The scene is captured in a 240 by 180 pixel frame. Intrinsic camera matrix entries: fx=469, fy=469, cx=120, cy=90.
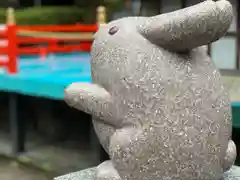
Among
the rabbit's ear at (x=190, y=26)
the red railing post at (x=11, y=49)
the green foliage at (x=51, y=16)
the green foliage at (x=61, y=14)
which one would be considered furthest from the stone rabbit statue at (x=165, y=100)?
the green foliage at (x=51, y=16)

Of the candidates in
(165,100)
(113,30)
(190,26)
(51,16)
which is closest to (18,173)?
(113,30)

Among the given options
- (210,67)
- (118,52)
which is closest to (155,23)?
(118,52)

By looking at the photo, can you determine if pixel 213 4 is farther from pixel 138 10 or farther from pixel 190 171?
pixel 138 10

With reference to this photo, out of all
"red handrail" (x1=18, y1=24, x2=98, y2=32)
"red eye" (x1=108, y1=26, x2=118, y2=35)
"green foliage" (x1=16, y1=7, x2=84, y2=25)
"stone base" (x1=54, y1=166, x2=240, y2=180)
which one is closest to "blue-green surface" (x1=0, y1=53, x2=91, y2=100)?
"red handrail" (x1=18, y1=24, x2=98, y2=32)

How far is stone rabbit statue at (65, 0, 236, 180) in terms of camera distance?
229 centimetres

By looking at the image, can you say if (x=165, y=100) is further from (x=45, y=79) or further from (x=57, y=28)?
(x=57, y=28)

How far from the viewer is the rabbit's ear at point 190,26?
87.9 inches

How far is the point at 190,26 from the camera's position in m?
2.25

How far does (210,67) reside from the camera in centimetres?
246

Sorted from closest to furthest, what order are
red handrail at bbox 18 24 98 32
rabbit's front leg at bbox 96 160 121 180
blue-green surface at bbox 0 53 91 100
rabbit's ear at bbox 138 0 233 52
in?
rabbit's ear at bbox 138 0 233 52 → rabbit's front leg at bbox 96 160 121 180 → blue-green surface at bbox 0 53 91 100 → red handrail at bbox 18 24 98 32

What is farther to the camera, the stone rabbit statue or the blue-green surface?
the blue-green surface

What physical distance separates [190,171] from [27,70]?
466 cm

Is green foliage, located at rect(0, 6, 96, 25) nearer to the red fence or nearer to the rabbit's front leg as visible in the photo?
the red fence

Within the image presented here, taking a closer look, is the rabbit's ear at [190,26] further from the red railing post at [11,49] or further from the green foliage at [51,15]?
the green foliage at [51,15]
